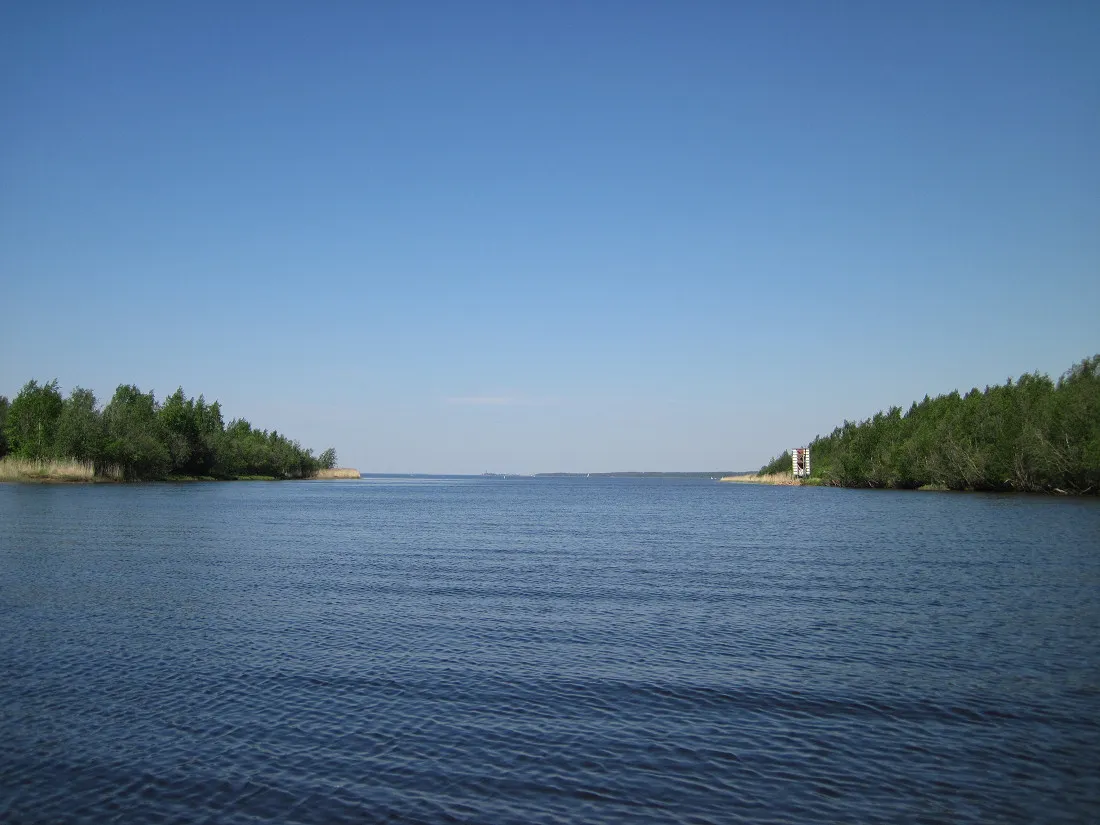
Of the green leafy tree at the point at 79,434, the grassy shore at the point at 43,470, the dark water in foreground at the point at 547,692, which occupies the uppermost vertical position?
the green leafy tree at the point at 79,434

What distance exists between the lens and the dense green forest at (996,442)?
9088 centimetres

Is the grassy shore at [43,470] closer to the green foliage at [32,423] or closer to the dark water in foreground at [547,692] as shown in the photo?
the green foliage at [32,423]

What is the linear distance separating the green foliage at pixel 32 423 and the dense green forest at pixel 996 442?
137 metres

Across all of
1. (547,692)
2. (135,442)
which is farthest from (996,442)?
(135,442)

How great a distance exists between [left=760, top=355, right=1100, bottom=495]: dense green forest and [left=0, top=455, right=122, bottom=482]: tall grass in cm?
13069

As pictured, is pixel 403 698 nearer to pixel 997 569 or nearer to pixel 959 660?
pixel 959 660

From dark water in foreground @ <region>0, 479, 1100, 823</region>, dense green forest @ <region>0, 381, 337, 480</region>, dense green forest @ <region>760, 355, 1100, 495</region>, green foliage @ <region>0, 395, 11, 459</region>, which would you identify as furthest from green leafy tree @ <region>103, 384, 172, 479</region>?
dense green forest @ <region>760, 355, 1100, 495</region>

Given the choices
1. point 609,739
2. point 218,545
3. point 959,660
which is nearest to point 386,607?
point 609,739

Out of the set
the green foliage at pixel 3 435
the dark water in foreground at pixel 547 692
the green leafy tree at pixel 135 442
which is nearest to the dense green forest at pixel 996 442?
the dark water in foreground at pixel 547 692

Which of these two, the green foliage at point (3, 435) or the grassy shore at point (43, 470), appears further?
the green foliage at point (3, 435)

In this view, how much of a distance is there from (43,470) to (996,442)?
137886 millimetres

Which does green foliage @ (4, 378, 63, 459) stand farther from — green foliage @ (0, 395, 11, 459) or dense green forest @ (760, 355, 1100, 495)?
dense green forest @ (760, 355, 1100, 495)

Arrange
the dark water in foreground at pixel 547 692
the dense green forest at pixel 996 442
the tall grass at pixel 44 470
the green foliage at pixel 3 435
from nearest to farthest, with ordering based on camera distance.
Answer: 1. the dark water in foreground at pixel 547 692
2. the dense green forest at pixel 996 442
3. the tall grass at pixel 44 470
4. the green foliage at pixel 3 435

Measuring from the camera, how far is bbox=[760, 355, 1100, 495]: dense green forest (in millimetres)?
90875
